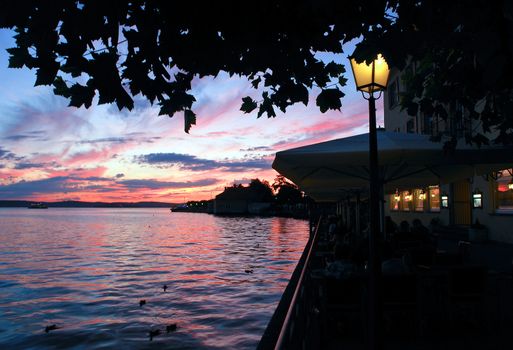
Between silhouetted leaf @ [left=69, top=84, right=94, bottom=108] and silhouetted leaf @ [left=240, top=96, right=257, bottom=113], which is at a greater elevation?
silhouetted leaf @ [left=240, top=96, right=257, bottom=113]

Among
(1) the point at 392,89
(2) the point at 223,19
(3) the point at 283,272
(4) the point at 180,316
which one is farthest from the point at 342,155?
(1) the point at 392,89

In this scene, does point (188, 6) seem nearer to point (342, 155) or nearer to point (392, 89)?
point (342, 155)

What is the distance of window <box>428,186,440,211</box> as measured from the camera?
2606 cm

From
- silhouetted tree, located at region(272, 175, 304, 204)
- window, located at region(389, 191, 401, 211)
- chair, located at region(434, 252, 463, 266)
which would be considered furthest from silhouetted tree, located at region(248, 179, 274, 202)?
chair, located at region(434, 252, 463, 266)

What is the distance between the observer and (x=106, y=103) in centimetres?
346

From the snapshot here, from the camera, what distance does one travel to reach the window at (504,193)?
17.9m

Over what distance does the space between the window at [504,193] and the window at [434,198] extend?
686 cm

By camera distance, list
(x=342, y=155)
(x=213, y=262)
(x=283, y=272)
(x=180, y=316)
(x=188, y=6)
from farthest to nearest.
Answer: (x=213, y=262) < (x=283, y=272) < (x=180, y=316) < (x=342, y=155) < (x=188, y=6)

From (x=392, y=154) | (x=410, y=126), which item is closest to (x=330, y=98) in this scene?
(x=392, y=154)

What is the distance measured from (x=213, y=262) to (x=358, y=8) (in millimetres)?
25275

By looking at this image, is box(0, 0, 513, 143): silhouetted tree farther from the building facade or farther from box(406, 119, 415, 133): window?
box(406, 119, 415, 133): window

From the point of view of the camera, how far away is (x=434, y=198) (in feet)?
87.9

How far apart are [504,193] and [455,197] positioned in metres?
5.48

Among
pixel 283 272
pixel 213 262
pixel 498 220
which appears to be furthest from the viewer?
pixel 213 262
